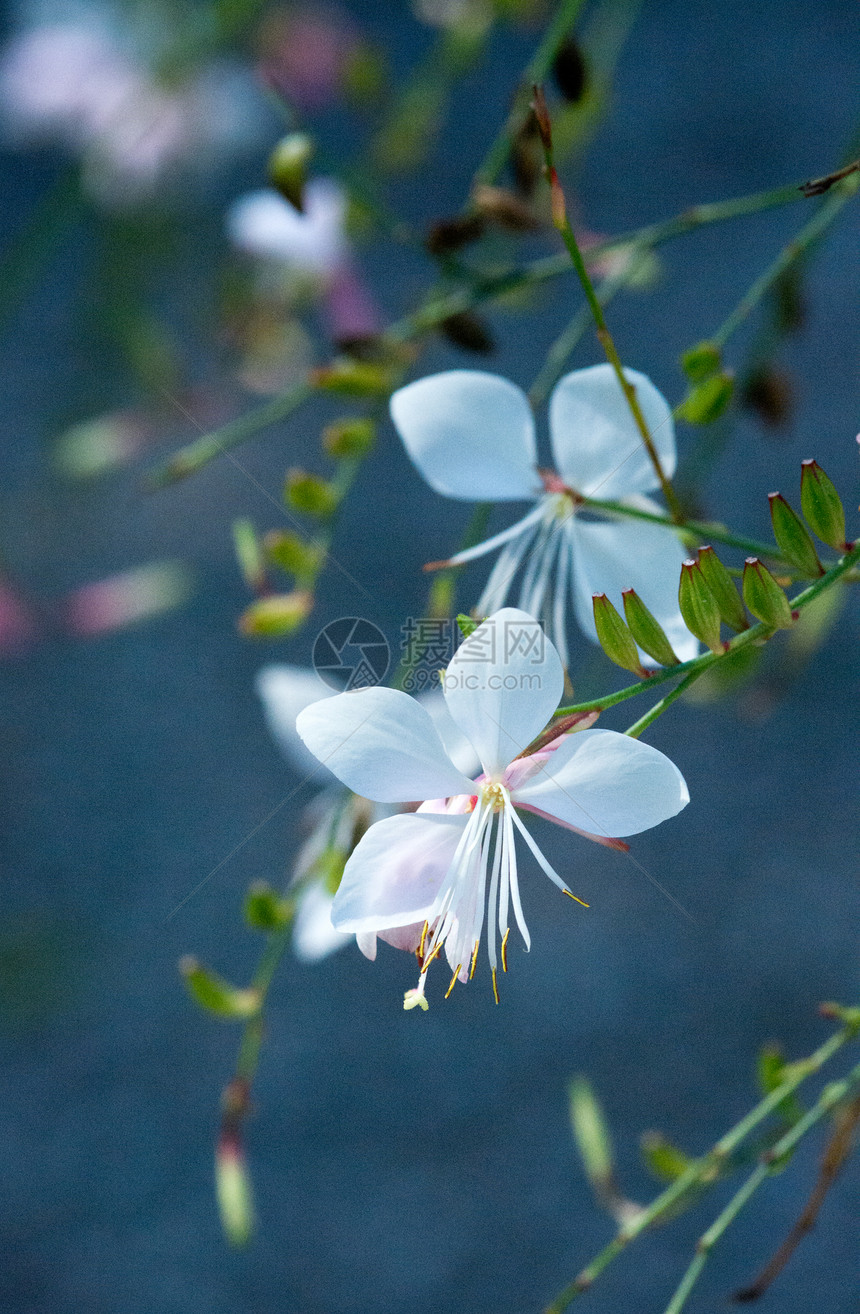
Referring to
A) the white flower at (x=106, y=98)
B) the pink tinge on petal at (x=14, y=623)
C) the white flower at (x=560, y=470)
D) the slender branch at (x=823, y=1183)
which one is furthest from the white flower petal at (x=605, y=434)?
the pink tinge on petal at (x=14, y=623)

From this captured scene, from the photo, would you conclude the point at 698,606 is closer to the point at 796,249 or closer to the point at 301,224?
the point at 796,249

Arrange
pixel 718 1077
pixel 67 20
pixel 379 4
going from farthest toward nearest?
pixel 379 4
pixel 718 1077
pixel 67 20

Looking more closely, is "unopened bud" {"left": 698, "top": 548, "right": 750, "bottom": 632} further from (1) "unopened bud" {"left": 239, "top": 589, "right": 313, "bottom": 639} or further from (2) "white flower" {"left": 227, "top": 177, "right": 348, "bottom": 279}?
(2) "white flower" {"left": 227, "top": 177, "right": 348, "bottom": 279}

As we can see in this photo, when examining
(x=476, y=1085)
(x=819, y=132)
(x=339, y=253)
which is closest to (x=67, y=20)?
(x=339, y=253)

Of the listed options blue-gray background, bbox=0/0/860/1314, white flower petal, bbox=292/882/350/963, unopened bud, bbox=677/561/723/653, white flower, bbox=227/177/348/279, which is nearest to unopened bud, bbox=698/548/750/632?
unopened bud, bbox=677/561/723/653

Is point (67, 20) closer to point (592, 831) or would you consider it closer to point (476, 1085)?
point (592, 831)

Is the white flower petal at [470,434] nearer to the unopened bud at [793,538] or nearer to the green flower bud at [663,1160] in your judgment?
the unopened bud at [793,538]
